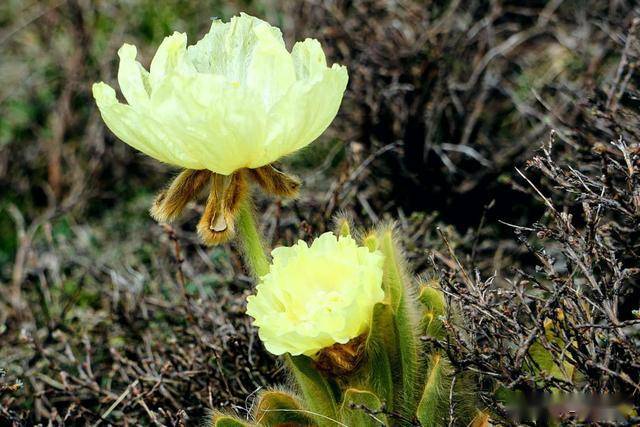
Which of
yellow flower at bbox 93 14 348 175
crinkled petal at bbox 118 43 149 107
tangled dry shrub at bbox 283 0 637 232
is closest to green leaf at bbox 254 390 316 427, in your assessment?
yellow flower at bbox 93 14 348 175

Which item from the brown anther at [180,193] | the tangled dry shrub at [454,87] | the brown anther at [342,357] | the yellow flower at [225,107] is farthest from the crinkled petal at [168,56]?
the tangled dry shrub at [454,87]

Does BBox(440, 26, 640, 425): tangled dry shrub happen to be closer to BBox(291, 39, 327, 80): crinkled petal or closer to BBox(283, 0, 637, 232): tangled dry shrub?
BBox(291, 39, 327, 80): crinkled petal

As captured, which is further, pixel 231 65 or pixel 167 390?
pixel 167 390

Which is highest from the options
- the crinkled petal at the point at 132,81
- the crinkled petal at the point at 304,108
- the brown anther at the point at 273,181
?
the crinkled petal at the point at 132,81

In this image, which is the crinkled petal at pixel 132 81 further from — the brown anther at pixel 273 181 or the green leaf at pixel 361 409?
the green leaf at pixel 361 409

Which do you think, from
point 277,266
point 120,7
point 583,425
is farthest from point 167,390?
point 120,7

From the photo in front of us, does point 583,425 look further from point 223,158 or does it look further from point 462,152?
point 462,152
